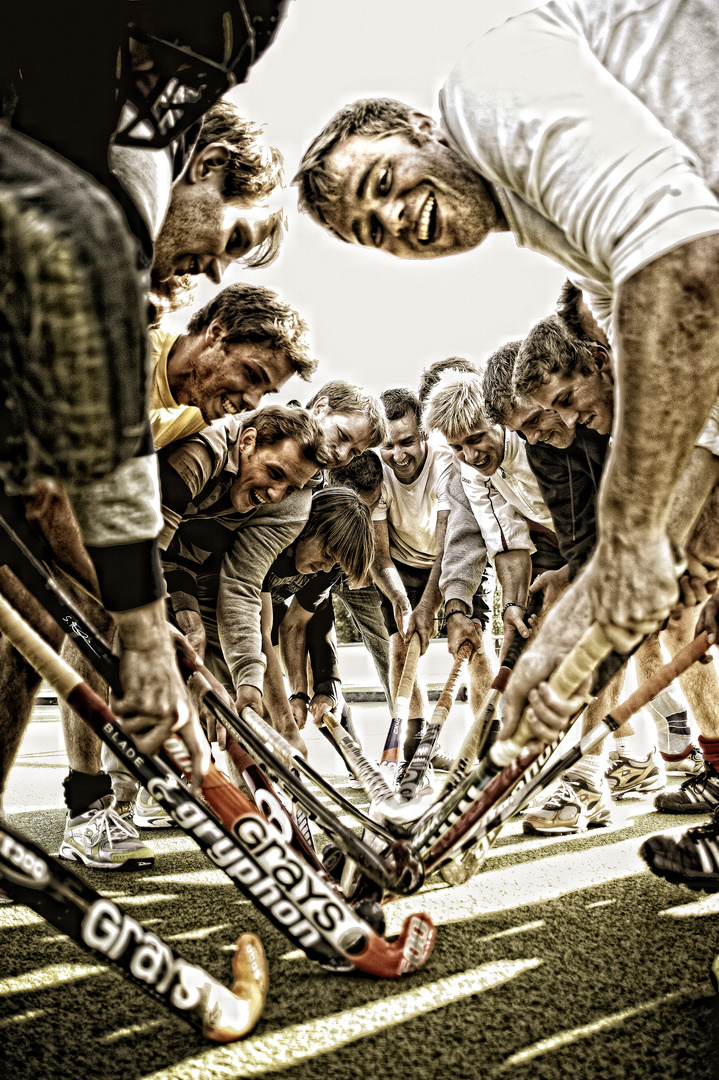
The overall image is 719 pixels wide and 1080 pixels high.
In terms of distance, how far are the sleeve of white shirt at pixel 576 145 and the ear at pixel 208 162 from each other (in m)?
0.95

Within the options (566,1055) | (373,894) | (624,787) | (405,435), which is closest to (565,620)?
(566,1055)

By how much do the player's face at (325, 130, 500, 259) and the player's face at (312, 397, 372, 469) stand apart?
2.38 meters

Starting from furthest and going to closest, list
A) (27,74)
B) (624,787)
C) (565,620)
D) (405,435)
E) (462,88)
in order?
1. (405,435)
2. (624,787)
3. (565,620)
4. (462,88)
5. (27,74)

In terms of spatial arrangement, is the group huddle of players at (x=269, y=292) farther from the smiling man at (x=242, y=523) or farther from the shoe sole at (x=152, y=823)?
the shoe sole at (x=152, y=823)

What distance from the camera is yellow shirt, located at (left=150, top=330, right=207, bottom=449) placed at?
2.57 m

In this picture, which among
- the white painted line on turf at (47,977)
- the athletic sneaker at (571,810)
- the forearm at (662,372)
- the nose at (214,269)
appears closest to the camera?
A: the forearm at (662,372)

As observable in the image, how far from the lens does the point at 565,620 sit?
1320 mm

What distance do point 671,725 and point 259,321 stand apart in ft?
9.12

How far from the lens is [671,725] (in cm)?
396

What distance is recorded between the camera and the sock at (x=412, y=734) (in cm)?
436

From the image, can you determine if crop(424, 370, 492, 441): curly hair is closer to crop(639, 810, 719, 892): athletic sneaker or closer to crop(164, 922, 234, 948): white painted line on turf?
crop(639, 810, 719, 892): athletic sneaker

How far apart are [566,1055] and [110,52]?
159 cm

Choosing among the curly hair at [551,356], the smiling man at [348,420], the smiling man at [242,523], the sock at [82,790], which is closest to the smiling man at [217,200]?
the smiling man at [242,523]

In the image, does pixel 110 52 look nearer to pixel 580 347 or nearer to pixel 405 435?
pixel 580 347
